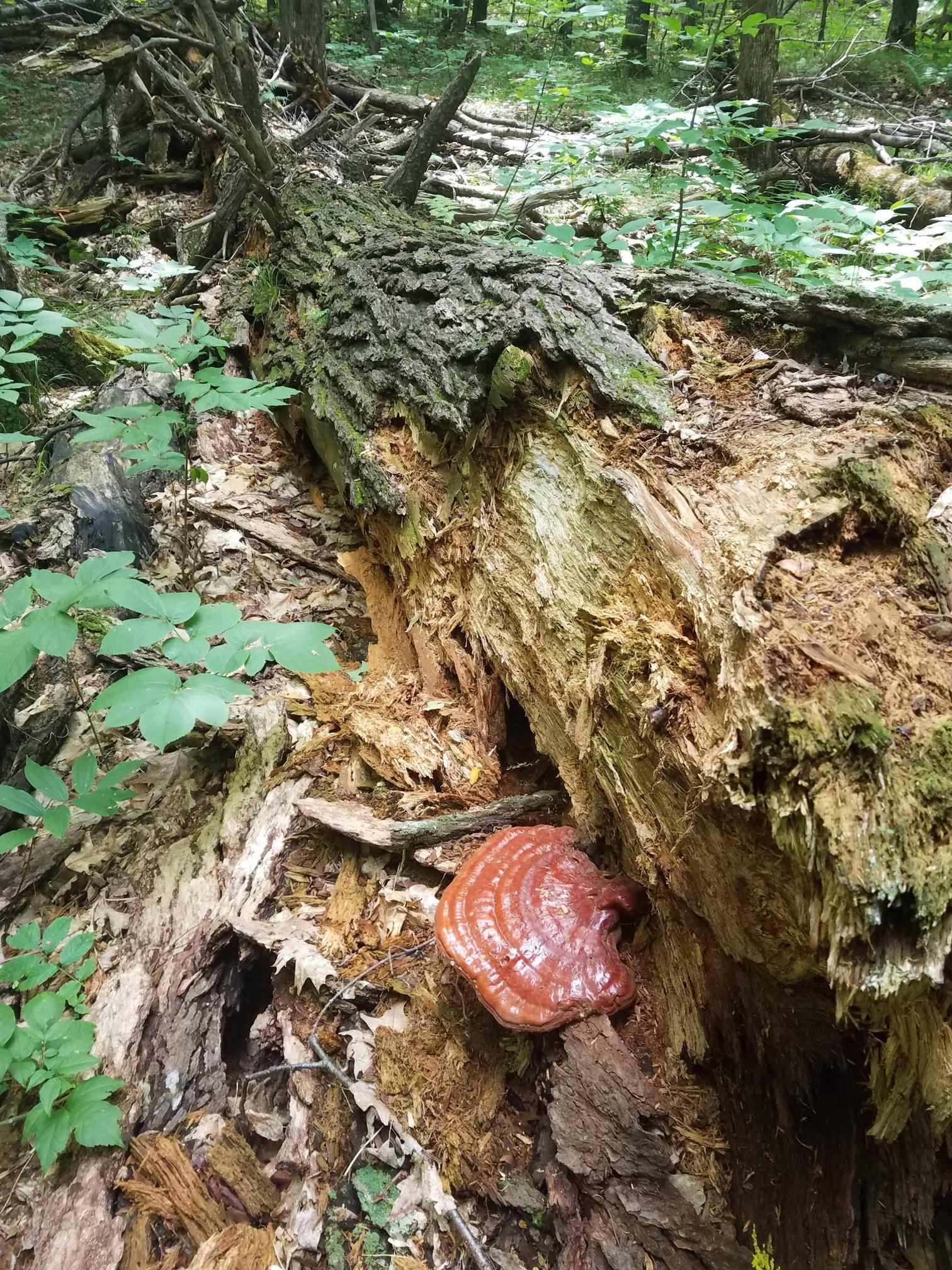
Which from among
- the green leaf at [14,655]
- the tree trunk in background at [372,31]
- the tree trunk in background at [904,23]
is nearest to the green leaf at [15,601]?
the green leaf at [14,655]

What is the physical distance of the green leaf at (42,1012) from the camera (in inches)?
84.7

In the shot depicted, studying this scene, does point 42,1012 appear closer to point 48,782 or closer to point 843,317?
point 48,782

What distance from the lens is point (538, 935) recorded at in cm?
208

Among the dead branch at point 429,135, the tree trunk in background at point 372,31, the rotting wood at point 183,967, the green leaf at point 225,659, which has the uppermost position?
the tree trunk in background at point 372,31

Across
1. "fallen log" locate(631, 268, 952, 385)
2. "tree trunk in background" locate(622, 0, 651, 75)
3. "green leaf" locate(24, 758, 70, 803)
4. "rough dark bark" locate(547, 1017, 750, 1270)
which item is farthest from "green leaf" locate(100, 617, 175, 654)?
"tree trunk in background" locate(622, 0, 651, 75)

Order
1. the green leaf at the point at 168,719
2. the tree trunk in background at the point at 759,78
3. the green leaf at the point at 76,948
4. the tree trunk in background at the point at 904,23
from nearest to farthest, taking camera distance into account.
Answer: the green leaf at the point at 168,719
the green leaf at the point at 76,948
the tree trunk in background at the point at 759,78
the tree trunk in background at the point at 904,23

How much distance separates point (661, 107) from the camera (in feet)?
16.4

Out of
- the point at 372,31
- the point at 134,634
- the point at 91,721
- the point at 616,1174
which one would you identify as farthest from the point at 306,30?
the point at 372,31

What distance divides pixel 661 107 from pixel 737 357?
3.53 metres

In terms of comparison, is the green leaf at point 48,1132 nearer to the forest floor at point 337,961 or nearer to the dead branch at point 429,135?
the forest floor at point 337,961

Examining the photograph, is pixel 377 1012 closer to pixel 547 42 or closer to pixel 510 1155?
pixel 510 1155

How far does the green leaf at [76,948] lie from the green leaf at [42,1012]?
0.11 m

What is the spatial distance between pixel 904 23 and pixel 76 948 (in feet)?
74.3

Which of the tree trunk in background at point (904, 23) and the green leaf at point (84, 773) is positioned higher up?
the tree trunk in background at point (904, 23)
